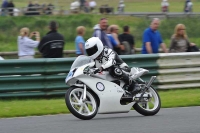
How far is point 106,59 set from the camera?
9883 millimetres

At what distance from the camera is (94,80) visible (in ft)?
31.9

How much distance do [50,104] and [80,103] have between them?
2281mm

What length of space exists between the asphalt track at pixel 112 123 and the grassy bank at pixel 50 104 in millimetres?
474

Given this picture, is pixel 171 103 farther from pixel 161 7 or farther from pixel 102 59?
pixel 161 7

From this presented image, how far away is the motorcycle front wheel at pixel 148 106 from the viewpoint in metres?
10.2

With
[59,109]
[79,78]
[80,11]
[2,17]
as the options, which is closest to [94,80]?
[79,78]

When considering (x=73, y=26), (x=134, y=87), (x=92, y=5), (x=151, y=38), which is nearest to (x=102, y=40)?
(x=151, y=38)

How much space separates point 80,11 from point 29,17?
383 cm

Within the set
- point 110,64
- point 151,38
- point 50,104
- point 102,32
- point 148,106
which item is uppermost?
point 110,64

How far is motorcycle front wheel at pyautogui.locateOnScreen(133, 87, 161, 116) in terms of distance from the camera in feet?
33.5

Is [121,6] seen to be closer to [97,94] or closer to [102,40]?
[102,40]

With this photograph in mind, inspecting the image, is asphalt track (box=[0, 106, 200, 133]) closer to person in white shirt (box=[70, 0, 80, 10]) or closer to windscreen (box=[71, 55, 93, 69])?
Answer: windscreen (box=[71, 55, 93, 69])

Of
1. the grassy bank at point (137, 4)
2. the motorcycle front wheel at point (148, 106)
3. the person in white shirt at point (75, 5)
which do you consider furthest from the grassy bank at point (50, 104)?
the grassy bank at point (137, 4)

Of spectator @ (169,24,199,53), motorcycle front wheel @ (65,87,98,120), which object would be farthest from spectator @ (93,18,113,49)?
motorcycle front wheel @ (65,87,98,120)
